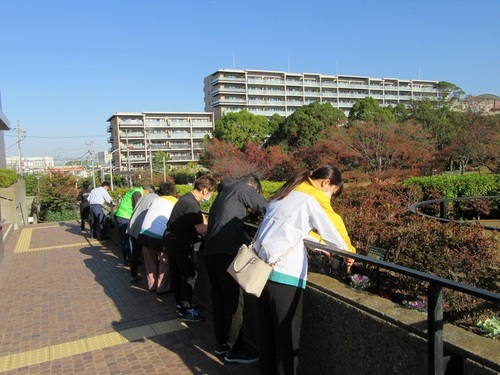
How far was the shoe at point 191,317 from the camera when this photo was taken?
4297mm

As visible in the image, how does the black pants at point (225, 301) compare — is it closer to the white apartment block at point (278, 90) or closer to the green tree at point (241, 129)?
the green tree at point (241, 129)

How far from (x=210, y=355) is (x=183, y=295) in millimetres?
911

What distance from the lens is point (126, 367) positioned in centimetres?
346

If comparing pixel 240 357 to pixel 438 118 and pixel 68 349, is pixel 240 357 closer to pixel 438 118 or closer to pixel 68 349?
pixel 68 349

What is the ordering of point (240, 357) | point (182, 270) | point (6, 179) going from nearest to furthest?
point (240, 357) → point (182, 270) → point (6, 179)

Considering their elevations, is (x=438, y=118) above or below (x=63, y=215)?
above

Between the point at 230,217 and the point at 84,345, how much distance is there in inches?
79.2

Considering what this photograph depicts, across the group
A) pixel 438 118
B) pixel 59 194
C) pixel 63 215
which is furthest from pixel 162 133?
pixel 63 215

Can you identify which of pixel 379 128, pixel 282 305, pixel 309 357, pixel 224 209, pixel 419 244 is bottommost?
pixel 309 357

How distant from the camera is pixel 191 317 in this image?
4.31 meters

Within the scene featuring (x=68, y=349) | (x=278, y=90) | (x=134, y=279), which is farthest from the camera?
(x=278, y=90)

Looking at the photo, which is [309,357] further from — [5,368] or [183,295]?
[5,368]

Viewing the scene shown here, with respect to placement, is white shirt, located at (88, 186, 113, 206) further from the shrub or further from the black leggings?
the shrub

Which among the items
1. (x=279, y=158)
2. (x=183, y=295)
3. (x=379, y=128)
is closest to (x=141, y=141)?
(x=279, y=158)
